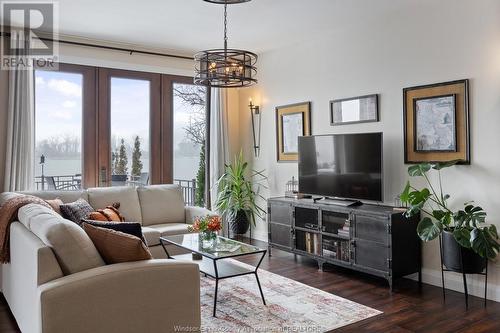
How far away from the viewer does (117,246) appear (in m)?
2.60

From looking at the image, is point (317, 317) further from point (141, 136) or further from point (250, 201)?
point (141, 136)

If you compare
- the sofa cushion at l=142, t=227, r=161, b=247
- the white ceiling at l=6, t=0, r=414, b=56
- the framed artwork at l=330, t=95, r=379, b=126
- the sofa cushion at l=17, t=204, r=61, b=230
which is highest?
the white ceiling at l=6, t=0, r=414, b=56

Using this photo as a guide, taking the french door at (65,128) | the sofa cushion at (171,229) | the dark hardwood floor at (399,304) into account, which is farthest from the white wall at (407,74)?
the french door at (65,128)

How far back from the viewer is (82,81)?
18.5 ft

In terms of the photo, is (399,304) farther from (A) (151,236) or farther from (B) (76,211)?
(B) (76,211)

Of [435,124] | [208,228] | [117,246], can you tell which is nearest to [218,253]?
[208,228]

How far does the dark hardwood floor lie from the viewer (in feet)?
10.4

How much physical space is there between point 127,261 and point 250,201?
3.84m

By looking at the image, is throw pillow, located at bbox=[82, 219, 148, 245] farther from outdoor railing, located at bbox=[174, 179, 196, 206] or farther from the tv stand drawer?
outdoor railing, located at bbox=[174, 179, 196, 206]

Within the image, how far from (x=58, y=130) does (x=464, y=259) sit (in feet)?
15.7

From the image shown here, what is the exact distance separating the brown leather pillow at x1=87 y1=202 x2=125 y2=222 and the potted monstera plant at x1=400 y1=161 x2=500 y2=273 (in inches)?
112

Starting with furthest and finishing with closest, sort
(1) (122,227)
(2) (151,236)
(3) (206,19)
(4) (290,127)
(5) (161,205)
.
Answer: (4) (290,127), (5) (161,205), (3) (206,19), (2) (151,236), (1) (122,227)

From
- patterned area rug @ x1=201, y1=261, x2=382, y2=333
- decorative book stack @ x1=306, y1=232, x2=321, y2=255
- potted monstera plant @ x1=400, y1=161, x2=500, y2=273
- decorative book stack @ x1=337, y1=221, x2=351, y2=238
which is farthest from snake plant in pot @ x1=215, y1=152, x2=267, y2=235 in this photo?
potted monstera plant @ x1=400, y1=161, x2=500, y2=273

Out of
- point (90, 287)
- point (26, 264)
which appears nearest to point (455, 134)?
point (90, 287)
